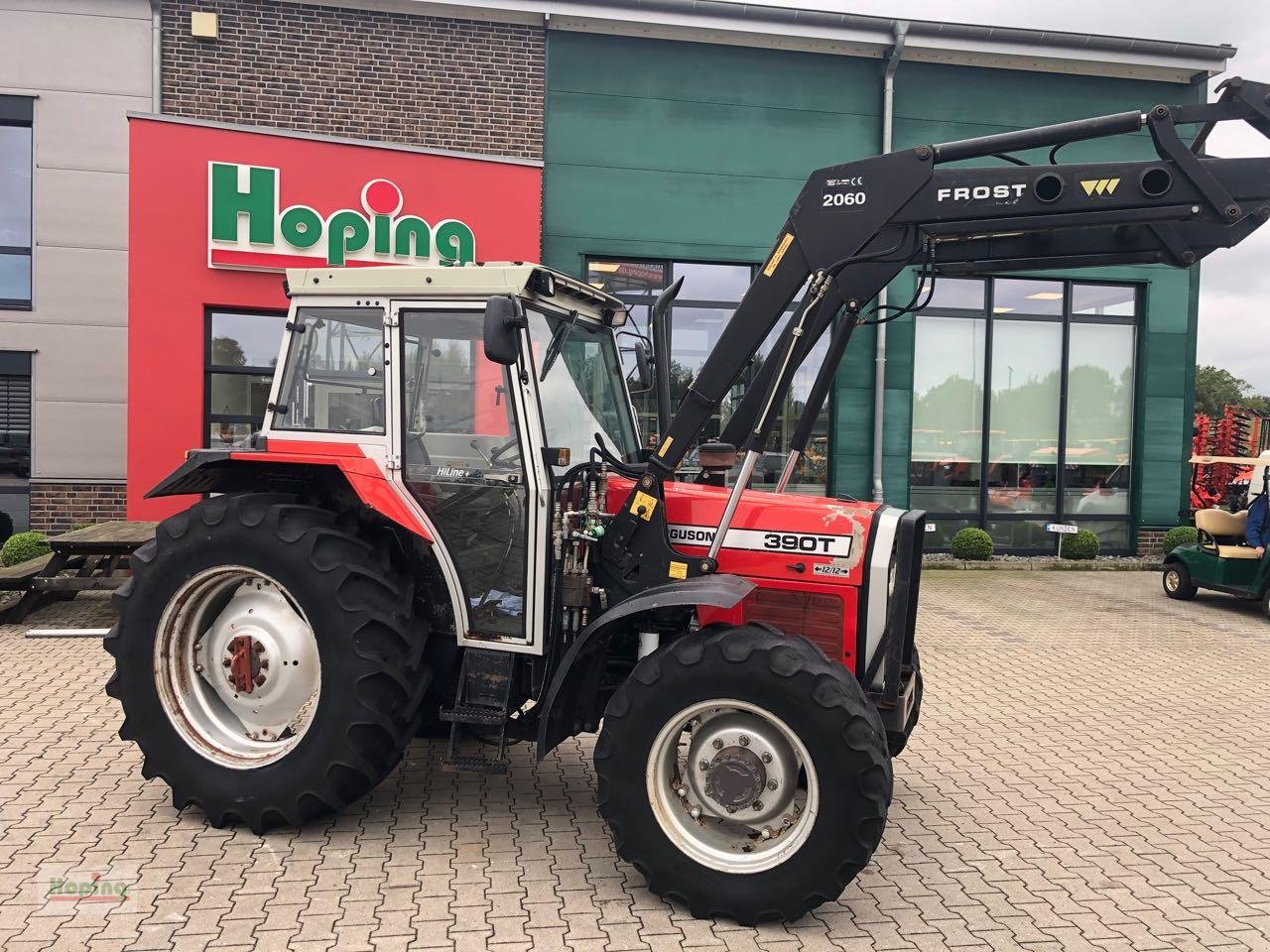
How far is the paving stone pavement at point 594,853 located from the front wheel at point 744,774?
0.19 metres

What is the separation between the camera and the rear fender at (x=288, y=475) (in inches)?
156

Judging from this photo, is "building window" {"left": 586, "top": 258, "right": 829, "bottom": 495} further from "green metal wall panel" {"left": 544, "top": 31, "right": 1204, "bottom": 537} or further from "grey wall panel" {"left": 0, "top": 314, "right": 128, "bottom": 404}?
"grey wall panel" {"left": 0, "top": 314, "right": 128, "bottom": 404}

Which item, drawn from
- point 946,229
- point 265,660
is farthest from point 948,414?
point 265,660

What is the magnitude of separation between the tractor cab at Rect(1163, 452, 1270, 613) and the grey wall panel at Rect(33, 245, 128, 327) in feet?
42.8

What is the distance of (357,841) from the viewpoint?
391cm

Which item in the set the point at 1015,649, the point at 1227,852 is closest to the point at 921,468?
the point at 1015,649

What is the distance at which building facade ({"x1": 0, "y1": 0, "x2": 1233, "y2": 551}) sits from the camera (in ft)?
33.7

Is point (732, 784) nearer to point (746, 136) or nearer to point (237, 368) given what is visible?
point (237, 368)

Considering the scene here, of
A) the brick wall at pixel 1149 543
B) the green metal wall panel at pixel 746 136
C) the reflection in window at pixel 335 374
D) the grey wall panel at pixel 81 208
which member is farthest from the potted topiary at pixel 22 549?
the brick wall at pixel 1149 543

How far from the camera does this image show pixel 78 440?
1062 cm

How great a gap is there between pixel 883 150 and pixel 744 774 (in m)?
10.8

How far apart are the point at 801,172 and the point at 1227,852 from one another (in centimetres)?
1018

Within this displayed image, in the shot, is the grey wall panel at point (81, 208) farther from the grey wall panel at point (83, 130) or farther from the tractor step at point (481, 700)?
the tractor step at point (481, 700)

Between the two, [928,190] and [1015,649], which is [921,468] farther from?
[928,190]
